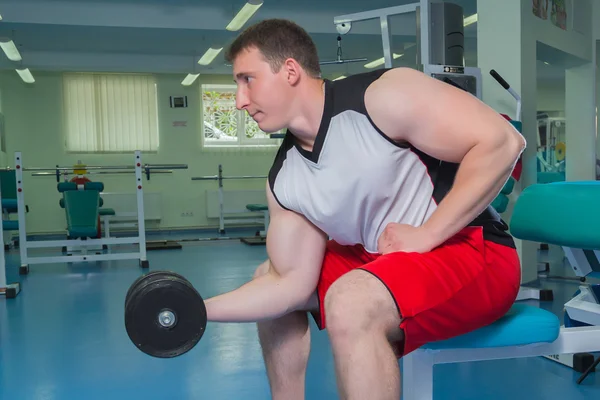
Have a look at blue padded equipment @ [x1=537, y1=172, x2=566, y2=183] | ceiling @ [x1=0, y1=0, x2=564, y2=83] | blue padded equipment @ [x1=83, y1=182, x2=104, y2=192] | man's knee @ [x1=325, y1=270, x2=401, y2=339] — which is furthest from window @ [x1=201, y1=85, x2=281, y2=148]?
man's knee @ [x1=325, y1=270, x2=401, y2=339]

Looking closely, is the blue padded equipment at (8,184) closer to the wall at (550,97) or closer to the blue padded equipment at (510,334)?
the blue padded equipment at (510,334)

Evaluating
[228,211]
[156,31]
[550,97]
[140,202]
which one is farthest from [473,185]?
[550,97]

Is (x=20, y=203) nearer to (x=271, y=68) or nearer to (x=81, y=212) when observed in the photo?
(x=81, y=212)

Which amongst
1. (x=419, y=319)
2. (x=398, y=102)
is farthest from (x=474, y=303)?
(x=398, y=102)

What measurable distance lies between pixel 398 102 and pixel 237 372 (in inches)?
55.0

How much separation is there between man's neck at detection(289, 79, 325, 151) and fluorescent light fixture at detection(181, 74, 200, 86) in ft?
24.3

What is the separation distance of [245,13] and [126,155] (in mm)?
3769

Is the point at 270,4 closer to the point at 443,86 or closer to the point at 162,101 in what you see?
the point at 162,101

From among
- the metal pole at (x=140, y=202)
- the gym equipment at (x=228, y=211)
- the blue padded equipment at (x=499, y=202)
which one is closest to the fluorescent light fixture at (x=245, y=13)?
the metal pole at (x=140, y=202)

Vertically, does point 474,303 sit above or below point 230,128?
below

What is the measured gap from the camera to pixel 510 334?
3.73ft

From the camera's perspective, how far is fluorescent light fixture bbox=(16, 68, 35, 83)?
761 centimetres

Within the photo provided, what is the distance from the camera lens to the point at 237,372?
7.06 feet

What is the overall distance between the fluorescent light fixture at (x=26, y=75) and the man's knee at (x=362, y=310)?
7.72m
